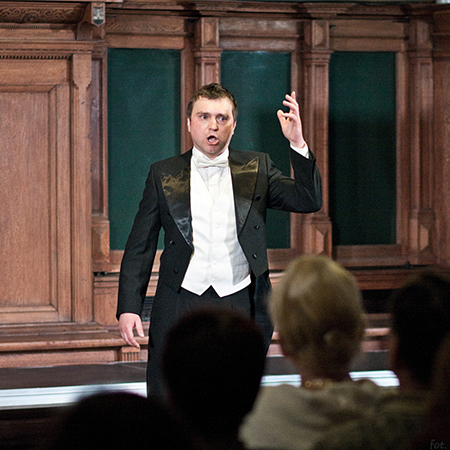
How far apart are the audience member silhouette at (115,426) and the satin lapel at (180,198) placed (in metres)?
1.62

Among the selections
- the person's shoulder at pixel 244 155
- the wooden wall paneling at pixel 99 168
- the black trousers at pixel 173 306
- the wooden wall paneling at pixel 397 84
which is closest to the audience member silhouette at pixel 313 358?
the black trousers at pixel 173 306

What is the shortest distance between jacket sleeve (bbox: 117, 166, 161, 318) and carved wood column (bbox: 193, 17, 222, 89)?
227 centimetres

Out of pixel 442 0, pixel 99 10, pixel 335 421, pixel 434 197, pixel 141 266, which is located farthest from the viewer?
pixel 434 197

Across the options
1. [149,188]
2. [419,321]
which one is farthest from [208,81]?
[419,321]

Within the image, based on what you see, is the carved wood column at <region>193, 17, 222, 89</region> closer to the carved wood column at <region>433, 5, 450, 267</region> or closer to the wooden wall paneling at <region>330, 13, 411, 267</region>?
the wooden wall paneling at <region>330, 13, 411, 267</region>

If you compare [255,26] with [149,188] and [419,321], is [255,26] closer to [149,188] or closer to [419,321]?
[149,188]

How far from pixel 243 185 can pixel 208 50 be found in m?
2.32

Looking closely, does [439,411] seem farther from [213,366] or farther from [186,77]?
[186,77]

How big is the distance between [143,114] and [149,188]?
2.23 meters

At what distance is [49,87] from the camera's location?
4133 mm

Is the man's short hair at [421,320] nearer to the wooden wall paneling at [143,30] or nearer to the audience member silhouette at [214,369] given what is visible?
the audience member silhouette at [214,369]

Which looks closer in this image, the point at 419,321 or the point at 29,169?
the point at 419,321

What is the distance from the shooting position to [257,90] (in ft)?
15.5

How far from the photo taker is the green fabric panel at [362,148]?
4848mm
